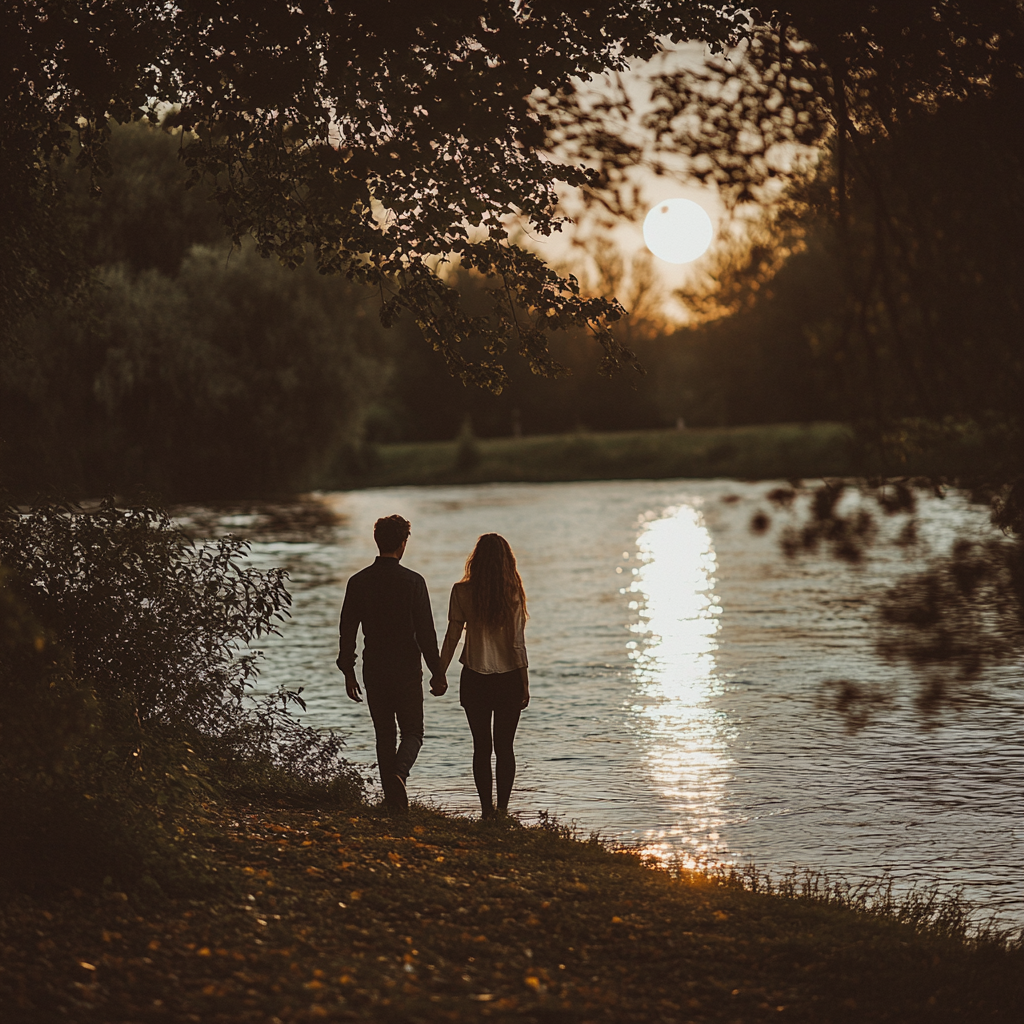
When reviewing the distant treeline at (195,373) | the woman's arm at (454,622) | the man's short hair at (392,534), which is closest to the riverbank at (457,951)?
the woman's arm at (454,622)

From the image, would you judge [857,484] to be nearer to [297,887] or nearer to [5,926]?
[297,887]

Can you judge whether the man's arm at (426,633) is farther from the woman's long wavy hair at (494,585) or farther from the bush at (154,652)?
the bush at (154,652)

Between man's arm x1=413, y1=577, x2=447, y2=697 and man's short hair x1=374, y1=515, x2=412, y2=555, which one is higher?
man's short hair x1=374, y1=515, x2=412, y2=555

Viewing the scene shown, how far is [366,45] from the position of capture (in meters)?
8.10

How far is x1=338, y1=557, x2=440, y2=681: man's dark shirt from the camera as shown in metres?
8.65

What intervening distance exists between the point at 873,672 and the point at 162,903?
468 inches

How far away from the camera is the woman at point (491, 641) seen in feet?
28.5

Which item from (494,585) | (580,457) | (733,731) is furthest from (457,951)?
(580,457)

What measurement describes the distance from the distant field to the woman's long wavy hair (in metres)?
65.5

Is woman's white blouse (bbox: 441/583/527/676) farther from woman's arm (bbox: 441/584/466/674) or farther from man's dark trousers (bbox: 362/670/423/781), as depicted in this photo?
man's dark trousers (bbox: 362/670/423/781)

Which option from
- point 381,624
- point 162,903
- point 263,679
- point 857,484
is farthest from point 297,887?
point 263,679

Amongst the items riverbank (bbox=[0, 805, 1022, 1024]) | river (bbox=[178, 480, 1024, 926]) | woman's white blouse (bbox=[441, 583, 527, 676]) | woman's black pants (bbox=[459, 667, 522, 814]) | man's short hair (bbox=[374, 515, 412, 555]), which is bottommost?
river (bbox=[178, 480, 1024, 926])

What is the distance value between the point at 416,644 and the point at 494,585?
640 mm

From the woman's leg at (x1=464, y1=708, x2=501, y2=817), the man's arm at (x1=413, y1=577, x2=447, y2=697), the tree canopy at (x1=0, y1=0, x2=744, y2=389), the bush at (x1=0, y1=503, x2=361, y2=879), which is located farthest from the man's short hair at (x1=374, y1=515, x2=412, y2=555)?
the tree canopy at (x1=0, y1=0, x2=744, y2=389)
